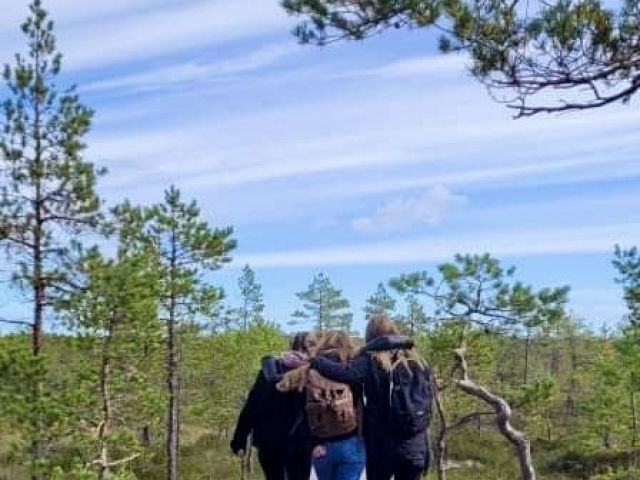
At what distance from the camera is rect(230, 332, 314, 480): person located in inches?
268

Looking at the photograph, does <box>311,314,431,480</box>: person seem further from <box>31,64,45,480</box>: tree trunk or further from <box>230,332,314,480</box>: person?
<box>31,64,45,480</box>: tree trunk

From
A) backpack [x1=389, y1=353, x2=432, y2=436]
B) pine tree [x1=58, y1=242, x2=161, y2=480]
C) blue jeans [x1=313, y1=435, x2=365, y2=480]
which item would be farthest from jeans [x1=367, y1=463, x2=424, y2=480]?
pine tree [x1=58, y1=242, x2=161, y2=480]

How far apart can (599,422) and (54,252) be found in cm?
2329

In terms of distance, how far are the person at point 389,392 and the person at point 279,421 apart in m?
0.35

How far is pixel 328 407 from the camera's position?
666 cm

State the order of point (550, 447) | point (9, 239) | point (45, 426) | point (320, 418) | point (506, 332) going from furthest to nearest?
1. point (550, 447)
2. point (506, 332)
3. point (9, 239)
4. point (45, 426)
5. point (320, 418)

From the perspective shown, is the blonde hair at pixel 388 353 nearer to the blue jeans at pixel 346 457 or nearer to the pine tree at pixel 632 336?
the blue jeans at pixel 346 457

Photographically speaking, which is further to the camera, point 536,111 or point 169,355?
point 169,355

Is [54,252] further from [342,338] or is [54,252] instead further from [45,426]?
[342,338]

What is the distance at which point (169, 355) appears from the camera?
27.6 m

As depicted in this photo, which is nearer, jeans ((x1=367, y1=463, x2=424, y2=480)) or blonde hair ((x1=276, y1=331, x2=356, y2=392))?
jeans ((x1=367, y1=463, x2=424, y2=480))

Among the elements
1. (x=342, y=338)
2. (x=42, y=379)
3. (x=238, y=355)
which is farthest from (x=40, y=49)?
(x=238, y=355)

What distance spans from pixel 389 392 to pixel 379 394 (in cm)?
7

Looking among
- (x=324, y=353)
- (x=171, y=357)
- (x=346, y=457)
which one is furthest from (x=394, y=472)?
(x=171, y=357)
